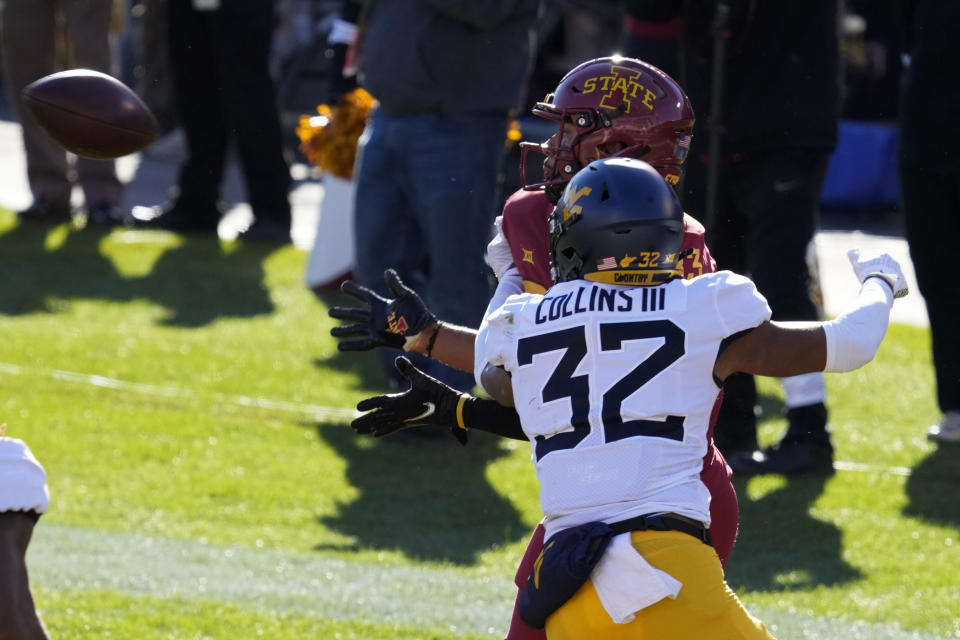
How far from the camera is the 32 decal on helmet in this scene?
286 cm

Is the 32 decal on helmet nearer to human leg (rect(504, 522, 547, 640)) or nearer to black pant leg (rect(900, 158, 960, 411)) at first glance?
human leg (rect(504, 522, 547, 640))

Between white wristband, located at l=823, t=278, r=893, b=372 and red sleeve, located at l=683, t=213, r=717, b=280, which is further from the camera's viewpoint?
red sleeve, located at l=683, t=213, r=717, b=280

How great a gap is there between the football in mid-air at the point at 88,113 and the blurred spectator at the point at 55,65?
18.3ft

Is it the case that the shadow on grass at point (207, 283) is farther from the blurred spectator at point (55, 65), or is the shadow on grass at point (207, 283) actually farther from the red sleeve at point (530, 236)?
the red sleeve at point (530, 236)

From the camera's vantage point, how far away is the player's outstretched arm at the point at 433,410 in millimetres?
3262

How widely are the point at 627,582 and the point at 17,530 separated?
3.83 ft

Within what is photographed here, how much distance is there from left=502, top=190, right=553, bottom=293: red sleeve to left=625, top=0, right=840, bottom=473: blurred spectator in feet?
7.42

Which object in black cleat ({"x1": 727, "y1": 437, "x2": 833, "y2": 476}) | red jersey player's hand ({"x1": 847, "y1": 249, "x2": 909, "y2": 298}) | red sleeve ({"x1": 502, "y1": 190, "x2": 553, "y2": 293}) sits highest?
red jersey player's hand ({"x1": 847, "y1": 249, "x2": 909, "y2": 298})

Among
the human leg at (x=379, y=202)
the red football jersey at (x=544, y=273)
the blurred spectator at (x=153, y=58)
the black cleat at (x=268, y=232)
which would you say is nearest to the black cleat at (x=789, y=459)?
the human leg at (x=379, y=202)

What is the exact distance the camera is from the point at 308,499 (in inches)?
223

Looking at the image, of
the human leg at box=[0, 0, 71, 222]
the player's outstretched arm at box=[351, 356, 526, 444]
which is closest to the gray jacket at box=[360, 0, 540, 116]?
the player's outstretched arm at box=[351, 356, 526, 444]

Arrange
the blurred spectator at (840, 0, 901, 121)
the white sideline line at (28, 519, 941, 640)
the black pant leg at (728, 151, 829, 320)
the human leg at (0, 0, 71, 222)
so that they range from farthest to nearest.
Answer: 1. the blurred spectator at (840, 0, 901, 121)
2. the human leg at (0, 0, 71, 222)
3. the black pant leg at (728, 151, 829, 320)
4. the white sideline line at (28, 519, 941, 640)

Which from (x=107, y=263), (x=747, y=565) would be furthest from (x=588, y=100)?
(x=107, y=263)

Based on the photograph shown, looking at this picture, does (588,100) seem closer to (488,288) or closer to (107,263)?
(488,288)
